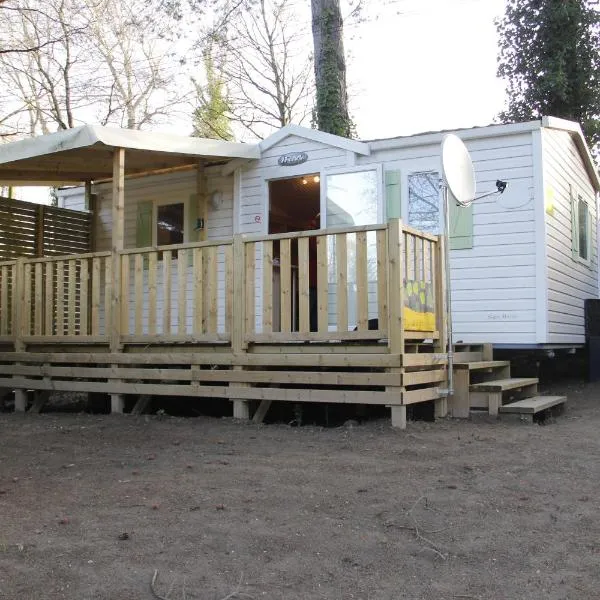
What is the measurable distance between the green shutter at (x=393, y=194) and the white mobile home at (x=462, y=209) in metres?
0.01

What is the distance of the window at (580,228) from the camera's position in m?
9.41

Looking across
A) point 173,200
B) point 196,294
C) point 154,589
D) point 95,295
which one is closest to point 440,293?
point 196,294

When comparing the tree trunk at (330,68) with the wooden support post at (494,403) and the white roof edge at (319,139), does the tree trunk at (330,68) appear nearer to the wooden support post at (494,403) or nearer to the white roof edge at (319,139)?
the white roof edge at (319,139)

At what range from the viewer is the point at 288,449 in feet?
16.0

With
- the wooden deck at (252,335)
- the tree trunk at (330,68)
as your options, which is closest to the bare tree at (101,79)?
the tree trunk at (330,68)

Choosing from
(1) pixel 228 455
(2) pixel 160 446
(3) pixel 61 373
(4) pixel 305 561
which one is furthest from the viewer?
(3) pixel 61 373

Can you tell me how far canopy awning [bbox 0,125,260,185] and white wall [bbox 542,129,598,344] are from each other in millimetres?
3685

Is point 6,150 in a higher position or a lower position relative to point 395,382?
higher

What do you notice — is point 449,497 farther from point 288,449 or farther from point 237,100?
point 237,100

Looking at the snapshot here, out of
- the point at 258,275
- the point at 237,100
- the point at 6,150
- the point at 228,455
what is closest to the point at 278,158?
the point at 258,275

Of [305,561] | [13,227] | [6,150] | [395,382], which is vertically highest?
[6,150]

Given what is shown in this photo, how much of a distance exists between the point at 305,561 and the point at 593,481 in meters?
2.02

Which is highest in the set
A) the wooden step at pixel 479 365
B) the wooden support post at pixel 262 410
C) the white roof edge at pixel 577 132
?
the white roof edge at pixel 577 132

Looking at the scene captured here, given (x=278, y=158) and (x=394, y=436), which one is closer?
(x=394, y=436)
